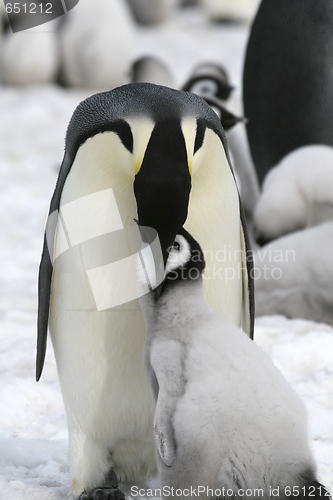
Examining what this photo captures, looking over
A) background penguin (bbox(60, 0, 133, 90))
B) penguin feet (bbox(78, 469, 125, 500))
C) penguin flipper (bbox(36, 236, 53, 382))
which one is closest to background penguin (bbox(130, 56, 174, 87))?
background penguin (bbox(60, 0, 133, 90))

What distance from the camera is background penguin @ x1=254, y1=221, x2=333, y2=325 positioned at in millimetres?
2910

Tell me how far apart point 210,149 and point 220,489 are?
763 mm

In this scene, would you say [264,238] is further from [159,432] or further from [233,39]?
[233,39]

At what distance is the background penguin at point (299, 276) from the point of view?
291 cm

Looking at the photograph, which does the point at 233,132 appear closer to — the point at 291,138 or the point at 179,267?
the point at 291,138

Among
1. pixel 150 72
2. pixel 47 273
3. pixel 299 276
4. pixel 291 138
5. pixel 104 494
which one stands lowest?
pixel 150 72

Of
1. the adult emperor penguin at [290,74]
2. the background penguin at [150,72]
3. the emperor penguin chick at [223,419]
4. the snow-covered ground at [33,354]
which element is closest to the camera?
the emperor penguin chick at [223,419]

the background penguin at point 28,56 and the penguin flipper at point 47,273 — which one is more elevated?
the penguin flipper at point 47,273

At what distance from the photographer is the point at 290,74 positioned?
4055mm

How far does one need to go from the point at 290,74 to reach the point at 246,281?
8.31 feet

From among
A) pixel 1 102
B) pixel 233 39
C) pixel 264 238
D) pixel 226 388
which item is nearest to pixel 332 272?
pixel 264 238

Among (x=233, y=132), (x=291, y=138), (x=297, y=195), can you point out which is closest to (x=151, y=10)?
(x=233, y=132)

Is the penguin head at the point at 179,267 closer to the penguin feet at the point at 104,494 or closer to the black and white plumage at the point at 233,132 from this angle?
the penguin feet at the point at 104,494

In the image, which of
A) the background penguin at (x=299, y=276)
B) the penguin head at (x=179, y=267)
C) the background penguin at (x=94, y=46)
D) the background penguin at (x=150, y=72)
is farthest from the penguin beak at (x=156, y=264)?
the background penguin at (x=94, y=46)
